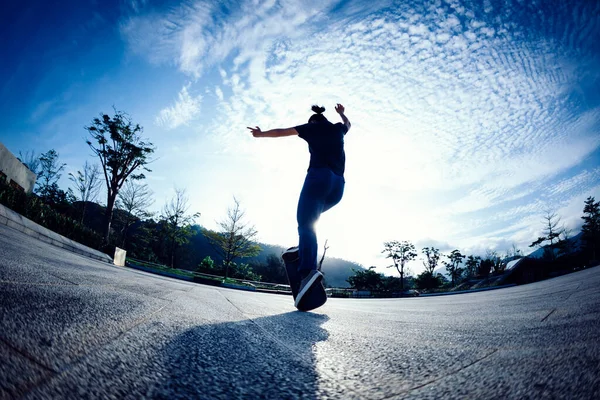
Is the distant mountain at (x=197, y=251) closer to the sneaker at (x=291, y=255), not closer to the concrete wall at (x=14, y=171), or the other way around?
the concrete wall at (x=14, y=171)

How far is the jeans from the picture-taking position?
2115mm

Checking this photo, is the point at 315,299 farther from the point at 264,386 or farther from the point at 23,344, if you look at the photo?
the point at 23,344

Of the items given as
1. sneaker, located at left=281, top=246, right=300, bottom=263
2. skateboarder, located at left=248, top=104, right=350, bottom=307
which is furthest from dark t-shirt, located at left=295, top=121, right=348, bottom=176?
sneaker, located at left=281, top=246, right=300, bottom=263

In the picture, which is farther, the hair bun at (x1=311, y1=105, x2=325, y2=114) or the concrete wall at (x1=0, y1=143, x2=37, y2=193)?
the concrete wall at (x1=0, y1=143, x2=37, y2=193)

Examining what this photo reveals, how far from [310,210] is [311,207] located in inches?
1.2

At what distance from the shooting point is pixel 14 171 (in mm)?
8719

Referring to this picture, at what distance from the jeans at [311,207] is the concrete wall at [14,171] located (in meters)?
10.9

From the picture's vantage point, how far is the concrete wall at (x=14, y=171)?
784 centimetres

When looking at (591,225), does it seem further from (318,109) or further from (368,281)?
(318,109)

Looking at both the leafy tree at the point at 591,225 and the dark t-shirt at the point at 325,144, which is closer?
the dark t-shirt at the point at 325,144

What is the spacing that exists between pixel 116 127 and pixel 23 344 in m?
22.4

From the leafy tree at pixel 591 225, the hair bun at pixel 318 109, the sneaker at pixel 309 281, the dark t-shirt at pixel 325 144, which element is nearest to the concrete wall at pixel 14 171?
the hair bun at pixel 318 109

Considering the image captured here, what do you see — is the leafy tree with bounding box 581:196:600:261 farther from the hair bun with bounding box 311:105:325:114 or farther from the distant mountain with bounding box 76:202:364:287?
the hair bun with bounding box 311:105:325:114

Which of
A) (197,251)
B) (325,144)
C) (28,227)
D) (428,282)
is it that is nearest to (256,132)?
(325,144)
